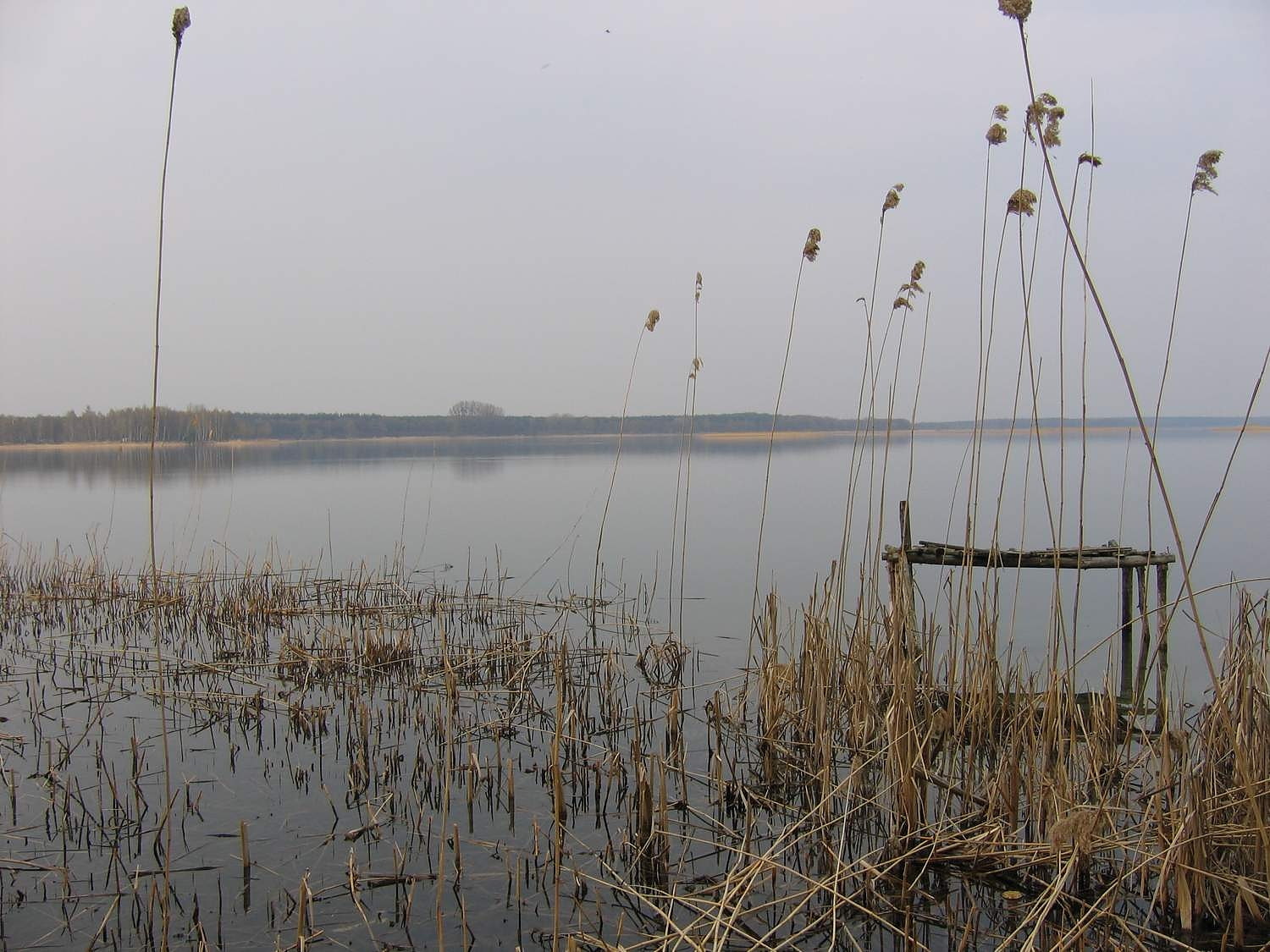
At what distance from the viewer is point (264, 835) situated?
13.3ft

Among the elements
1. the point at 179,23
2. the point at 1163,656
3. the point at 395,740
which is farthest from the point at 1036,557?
the point at 179,23

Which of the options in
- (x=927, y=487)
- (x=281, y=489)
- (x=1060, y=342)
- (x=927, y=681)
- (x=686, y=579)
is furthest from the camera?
(x=281, y=489)

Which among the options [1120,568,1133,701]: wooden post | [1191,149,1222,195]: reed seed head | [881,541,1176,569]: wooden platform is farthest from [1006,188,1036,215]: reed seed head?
[1120,568,1133,701]: wooden post

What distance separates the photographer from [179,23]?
2330 mm

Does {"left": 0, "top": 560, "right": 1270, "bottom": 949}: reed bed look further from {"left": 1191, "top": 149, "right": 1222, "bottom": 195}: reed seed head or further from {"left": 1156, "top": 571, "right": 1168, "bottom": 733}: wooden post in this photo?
{"left": 1191, "top": 149, "right": 1222, "bottom": 195}: reed seed head

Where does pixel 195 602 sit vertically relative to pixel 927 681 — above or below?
below

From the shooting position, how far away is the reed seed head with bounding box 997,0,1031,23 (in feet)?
7.48

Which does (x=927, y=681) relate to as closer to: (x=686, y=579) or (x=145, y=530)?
(x=686, y=579)

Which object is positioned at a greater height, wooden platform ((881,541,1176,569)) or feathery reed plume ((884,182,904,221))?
feathery reed plume ((884,182,904,221))

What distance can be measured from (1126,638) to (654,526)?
11.4m

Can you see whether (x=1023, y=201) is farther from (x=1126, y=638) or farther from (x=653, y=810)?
(x=1126, y=638)

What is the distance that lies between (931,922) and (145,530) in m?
17.3

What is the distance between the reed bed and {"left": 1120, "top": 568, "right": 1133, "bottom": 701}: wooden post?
189mm

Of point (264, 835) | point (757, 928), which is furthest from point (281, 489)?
point (757, 928)
